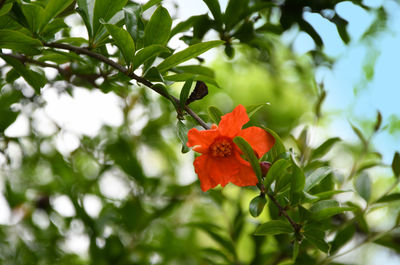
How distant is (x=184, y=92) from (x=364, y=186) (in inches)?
33.3

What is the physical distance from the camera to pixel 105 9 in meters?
0.86

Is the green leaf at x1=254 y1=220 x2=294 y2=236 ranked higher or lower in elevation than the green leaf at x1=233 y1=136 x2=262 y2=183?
lower

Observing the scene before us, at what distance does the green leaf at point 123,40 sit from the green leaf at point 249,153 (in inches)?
10.2

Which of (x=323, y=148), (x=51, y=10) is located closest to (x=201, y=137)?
(x=51, y=10)

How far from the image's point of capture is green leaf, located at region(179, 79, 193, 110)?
805 mm

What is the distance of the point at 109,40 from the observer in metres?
0.90

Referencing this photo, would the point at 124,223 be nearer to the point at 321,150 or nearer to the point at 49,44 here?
the point at 321,150

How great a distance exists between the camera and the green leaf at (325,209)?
822mm

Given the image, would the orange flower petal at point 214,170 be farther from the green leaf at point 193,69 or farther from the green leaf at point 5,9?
the green leaf at point 5,9

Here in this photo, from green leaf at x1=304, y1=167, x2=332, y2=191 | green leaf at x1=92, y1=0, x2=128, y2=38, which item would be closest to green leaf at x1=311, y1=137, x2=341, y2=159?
green leaf at x1=304, y1=167, x2=332, y2=191

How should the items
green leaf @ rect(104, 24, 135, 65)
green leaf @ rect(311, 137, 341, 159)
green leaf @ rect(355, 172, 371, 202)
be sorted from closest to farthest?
green leaf @ rect(104, 24, 135, 65) → green leaf @ rect(311, 137, 341, 159) → green leaf @ rect(355, 172, 371, 202)

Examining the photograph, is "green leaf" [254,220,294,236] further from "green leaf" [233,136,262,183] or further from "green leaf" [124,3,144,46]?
"green leaf" [124,3,144,46]

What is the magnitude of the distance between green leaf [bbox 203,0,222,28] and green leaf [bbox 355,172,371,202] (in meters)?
0.71

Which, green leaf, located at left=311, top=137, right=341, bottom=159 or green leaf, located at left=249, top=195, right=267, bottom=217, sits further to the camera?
green leaf, located at left=311, top=137, right=341, bottom=159
